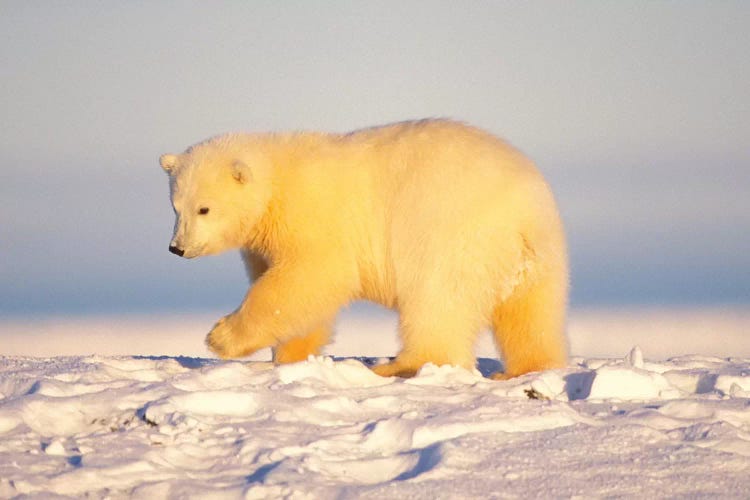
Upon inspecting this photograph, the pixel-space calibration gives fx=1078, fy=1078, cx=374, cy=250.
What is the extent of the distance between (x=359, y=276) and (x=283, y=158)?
1321mm

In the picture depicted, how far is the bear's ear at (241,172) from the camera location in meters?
9.05

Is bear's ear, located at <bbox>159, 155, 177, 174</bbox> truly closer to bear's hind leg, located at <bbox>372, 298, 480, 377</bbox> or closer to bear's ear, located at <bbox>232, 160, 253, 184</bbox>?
bear's ear, located at <bbox>232, 160, 253, 184</bbox>

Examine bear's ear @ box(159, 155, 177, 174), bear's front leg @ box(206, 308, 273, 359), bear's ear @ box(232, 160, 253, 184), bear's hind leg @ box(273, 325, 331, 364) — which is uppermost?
bear's ear @ box(159, 155, 177, 174)

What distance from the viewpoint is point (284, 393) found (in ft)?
21.6

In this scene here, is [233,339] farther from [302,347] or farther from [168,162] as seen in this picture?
[168,162]

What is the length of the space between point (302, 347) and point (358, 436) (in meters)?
3.69

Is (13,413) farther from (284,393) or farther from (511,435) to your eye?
(511,435)

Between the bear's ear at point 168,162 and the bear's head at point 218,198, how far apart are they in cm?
20

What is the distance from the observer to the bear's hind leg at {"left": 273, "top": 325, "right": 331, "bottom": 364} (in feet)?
30.8

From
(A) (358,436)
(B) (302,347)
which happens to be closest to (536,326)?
(B) (302,347)

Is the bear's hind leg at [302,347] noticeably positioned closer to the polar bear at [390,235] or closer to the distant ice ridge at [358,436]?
the polar bear at [390,235]

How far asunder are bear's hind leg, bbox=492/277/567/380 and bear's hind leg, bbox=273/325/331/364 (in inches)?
69.1

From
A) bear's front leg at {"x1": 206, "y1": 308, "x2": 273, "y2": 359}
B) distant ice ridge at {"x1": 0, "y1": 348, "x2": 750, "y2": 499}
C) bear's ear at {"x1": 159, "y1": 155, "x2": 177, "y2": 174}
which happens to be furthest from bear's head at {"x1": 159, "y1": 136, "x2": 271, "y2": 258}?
distant ice ridge at {"x1": 0, "y1": 348, "x2": 750, "y2": 499}

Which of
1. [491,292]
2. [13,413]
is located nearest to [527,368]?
[491,292]
